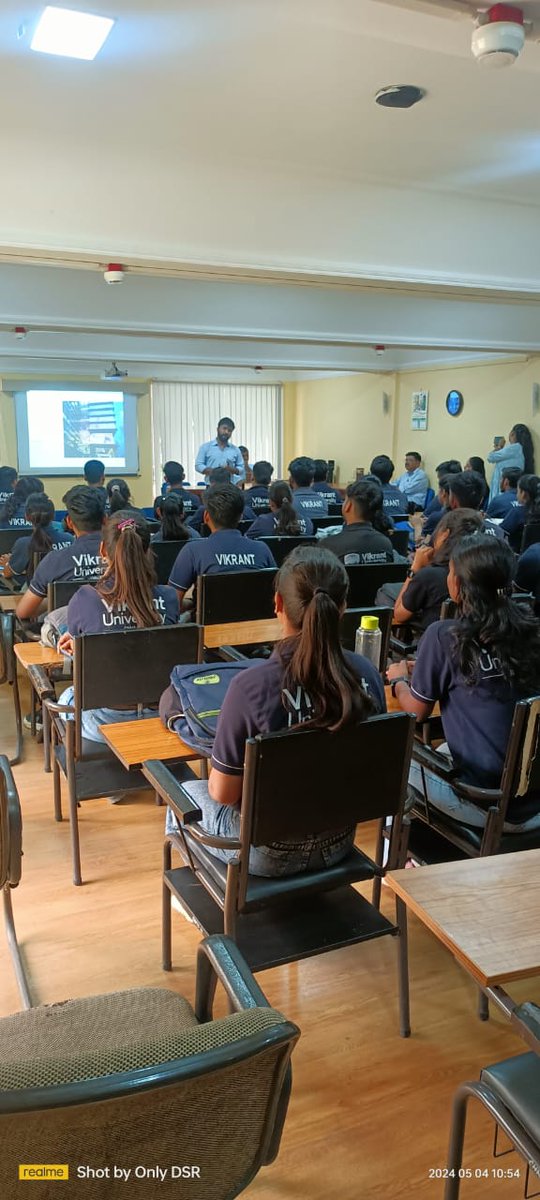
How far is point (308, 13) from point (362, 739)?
6.36 ft

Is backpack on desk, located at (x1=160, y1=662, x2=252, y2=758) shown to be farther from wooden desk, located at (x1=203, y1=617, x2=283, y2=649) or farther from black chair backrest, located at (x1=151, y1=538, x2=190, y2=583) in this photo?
black chair backrest, located at (x1=151, y1=538, x2=190, y2=583)

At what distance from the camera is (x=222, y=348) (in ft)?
29.8

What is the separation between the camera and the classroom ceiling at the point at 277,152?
2266mm

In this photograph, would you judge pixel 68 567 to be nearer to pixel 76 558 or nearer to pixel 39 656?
pixel 76 558

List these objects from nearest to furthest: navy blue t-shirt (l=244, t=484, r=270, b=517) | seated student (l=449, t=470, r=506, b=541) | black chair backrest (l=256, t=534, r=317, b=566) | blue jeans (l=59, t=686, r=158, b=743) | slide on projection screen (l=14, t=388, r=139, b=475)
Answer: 1. blue jeans (l=59, t=686, r=158, b=743)
2. seated student (l=449, t=470, r=506, b=541)
3. black chair backrest (l=256, t=534, r=317, b=566)
4. navy blue t-shirt (l=244, t=484, r=270, b=517)
5. slide on projection screen (l=14, t=388, r=139, b=475)

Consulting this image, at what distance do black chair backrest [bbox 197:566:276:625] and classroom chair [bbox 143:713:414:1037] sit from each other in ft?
5.64

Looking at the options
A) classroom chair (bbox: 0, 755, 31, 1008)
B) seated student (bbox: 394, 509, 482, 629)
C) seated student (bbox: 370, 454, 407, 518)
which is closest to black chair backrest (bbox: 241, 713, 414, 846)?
classroom chair (bbox: 0, 755, 31, 1008)

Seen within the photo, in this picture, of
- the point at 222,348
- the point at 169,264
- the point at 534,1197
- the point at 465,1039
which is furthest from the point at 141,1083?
the point at 222,348

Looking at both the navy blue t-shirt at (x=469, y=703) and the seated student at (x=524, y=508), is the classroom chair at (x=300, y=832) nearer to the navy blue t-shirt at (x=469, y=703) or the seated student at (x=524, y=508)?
the navy blue t-shirt at (x=469, y=703)

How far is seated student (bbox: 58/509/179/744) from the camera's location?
8.78 feet

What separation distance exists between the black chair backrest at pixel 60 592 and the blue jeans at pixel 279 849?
1.65 m

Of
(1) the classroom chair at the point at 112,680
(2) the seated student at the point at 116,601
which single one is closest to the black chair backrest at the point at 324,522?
(2) the seated student at the point at 116,601

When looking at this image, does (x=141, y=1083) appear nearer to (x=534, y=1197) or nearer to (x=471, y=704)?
(x=534, y=1197)

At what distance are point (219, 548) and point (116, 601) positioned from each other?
1.16 m
